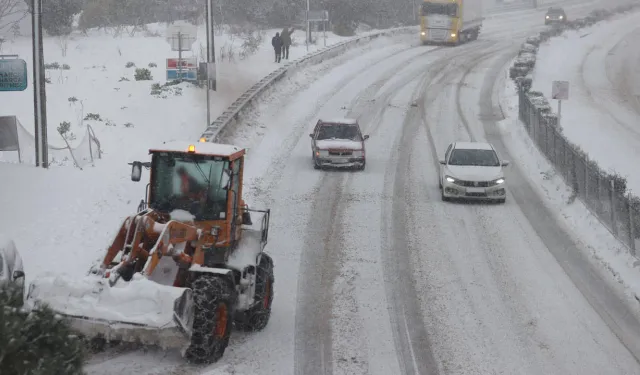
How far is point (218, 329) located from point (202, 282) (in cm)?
77

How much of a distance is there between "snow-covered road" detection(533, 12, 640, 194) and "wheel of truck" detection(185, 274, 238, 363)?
16.9 m

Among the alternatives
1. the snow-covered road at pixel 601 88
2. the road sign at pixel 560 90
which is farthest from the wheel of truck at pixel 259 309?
the road sign at pixel 560 90

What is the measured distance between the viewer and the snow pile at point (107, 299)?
1018cm

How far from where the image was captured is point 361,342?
1318 cm

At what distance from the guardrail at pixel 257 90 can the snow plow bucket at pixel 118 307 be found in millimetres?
7961

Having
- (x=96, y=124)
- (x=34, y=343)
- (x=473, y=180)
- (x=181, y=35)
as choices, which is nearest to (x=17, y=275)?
(x=34, y=343)

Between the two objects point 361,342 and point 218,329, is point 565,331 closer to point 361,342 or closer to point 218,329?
point 361,342

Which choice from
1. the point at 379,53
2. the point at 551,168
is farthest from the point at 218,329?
the point at 379,53

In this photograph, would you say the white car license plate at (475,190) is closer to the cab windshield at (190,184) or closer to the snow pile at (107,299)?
the cab windshield at (190,184)

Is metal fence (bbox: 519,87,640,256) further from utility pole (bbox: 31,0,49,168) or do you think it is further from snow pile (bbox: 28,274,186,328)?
utility pole (bbox: 31,0,49,168)

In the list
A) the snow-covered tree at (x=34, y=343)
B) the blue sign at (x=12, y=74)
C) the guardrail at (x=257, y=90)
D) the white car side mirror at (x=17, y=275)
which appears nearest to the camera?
the snow-covered tree at (x=34, y=343)

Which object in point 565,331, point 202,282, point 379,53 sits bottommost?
point 565,331

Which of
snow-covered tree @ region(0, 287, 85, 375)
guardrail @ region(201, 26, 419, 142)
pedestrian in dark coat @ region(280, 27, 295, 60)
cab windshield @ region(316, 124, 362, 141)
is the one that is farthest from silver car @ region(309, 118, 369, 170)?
snow-covered tree @ region(0, 287, 85, 375)

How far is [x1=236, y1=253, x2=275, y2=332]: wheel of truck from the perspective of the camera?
12.9m
